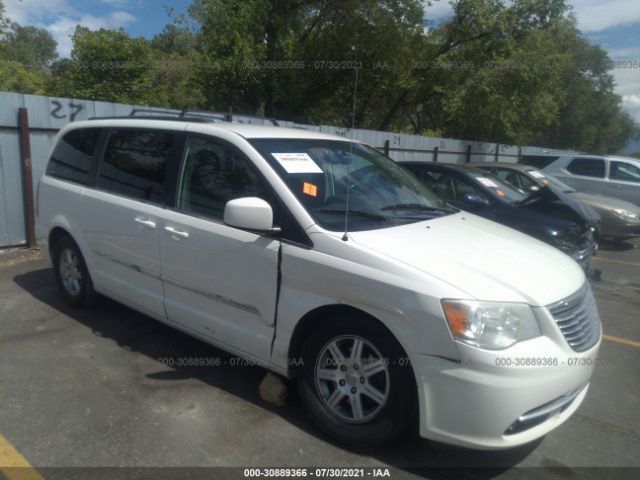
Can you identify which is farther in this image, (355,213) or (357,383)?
(355,213)

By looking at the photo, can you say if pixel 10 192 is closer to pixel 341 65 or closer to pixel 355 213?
pixel 355 213

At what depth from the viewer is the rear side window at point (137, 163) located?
397 centimetres

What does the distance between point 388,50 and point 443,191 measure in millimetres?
13450

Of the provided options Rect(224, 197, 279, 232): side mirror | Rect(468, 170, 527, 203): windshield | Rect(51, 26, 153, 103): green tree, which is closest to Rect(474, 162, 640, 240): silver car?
Rect(468, 170, 527, 203): windshield

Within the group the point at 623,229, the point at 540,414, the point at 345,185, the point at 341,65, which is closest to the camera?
the point at 540,414

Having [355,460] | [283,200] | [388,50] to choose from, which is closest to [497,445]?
[355,460]

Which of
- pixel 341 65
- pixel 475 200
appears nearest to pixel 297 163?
pixel 475 200

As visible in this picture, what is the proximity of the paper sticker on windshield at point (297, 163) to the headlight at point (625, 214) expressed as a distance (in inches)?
321

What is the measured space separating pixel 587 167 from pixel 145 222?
37.8 feet

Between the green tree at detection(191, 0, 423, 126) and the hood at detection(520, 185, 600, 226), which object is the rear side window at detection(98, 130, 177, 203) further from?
the green tree at detection(191, 0, 423, 126)

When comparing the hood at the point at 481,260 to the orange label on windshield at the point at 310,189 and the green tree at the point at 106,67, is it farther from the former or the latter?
the green tree at the point at 106,67

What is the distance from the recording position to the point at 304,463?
9.38 feet

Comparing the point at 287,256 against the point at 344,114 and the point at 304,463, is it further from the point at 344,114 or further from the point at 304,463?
the point at 344,114

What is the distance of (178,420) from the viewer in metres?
3.23
